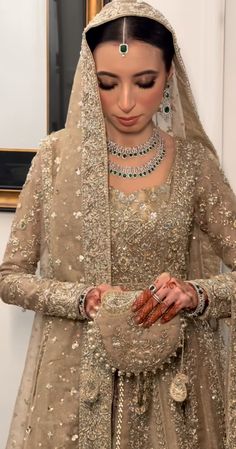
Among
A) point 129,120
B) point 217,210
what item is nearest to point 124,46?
point 129,120

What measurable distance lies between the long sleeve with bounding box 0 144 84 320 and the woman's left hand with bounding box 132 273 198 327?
128mm

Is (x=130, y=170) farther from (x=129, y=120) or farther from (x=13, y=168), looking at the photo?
(x=13, y=168)

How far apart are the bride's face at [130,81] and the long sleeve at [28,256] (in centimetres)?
16

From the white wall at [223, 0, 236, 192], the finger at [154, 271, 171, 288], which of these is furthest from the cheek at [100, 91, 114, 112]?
the white wall at [223, 0, 236, 192]

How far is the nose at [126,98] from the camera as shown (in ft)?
3.32

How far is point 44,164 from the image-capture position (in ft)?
3.55

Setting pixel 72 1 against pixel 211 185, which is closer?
pixel 211 185

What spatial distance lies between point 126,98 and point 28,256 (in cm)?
30

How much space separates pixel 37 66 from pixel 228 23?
39cm

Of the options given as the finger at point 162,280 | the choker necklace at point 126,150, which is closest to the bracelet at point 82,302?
the finger at point 162,280

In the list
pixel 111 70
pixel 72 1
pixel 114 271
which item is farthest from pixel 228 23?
pixel 114 271

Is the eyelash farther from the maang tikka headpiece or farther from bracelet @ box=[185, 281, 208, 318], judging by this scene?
bracelet @ box=[185, 281, 208, 318]

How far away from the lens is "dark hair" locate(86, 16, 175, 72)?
3.32 feet

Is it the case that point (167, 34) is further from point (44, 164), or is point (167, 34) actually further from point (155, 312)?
point (155, 312)
